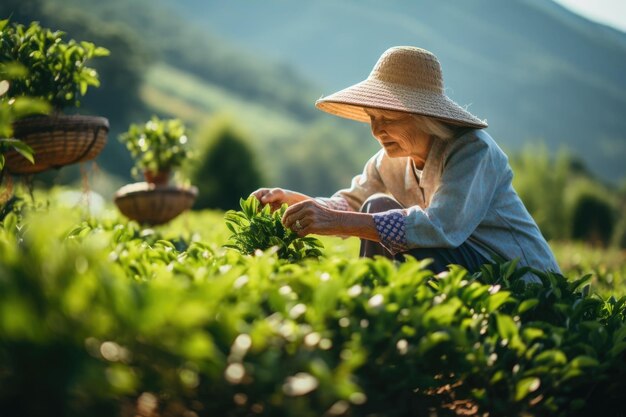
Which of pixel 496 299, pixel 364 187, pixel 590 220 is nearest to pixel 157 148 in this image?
pixel 364 187

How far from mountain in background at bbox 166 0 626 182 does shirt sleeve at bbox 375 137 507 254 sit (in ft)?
377

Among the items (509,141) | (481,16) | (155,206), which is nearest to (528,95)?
(509,141)

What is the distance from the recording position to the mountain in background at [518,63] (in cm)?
13775

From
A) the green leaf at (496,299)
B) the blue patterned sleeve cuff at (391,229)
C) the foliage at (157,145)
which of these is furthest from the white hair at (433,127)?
the foliage at (157,145)

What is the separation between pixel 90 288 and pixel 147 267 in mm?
832

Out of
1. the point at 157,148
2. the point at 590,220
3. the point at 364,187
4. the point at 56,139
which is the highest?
the point at 364,187

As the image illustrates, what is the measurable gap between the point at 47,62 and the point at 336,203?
6.47ft

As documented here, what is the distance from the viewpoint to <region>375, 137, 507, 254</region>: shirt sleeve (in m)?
3.02

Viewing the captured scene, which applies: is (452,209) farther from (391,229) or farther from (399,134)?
(399,134)

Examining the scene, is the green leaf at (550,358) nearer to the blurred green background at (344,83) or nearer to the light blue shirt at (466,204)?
the light blue shirt at (466,204)

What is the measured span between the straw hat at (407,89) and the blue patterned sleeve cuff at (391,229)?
1.83 ft

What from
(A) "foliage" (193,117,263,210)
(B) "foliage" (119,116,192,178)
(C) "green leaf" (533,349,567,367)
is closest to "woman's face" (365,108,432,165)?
(C) "green leaf" (533,349,567,367)

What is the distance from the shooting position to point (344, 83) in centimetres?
18450

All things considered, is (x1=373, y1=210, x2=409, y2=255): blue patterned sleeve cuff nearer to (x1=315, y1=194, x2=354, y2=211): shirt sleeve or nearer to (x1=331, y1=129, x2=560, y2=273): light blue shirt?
(x1=331, y1=129, x2=560, y2=273): light blue shirt
